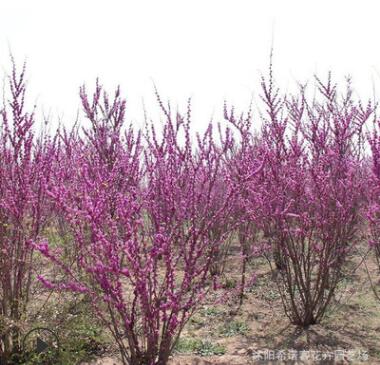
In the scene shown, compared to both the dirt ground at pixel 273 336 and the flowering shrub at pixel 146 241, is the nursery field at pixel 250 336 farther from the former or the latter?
the flowering shrub at pixel 146 241

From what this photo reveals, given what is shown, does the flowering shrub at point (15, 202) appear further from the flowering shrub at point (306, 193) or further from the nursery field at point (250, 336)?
the flowering shrub at point (306, 193)

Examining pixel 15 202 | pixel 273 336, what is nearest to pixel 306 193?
pixel 273 336

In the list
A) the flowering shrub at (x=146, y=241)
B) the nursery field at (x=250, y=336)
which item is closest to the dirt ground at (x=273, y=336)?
the nursery field at (x=250, y=336)

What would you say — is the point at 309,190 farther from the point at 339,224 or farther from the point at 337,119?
the point at 337,119

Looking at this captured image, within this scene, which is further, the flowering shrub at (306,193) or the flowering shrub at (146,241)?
the flowering shrub at (306,193)

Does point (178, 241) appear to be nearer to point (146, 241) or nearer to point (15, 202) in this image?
point (146, 241)

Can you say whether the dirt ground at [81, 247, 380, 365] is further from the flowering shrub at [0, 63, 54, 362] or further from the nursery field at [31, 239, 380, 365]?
the flowering shrub at [0, 63, 54, 362]

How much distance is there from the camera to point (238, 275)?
21.9ft

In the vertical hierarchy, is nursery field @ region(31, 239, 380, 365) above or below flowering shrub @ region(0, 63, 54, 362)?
below

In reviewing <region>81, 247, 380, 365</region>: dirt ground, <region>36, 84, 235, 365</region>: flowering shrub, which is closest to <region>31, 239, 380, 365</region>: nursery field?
<region>81, 247, 380, 365</region>: dirt ground

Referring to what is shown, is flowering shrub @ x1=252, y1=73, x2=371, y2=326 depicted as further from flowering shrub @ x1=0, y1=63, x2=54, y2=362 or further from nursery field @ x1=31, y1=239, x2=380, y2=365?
flowering shrub @ x1=0, y1=63, x2=54, y2=362

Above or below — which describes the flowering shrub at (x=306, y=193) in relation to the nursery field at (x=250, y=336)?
above

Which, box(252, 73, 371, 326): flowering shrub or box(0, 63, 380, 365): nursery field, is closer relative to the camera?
box(0, 63, 380, 365): nursery field

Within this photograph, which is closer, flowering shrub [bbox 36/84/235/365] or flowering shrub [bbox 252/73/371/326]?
flowering shrub [bbox 36/84/235/365]
